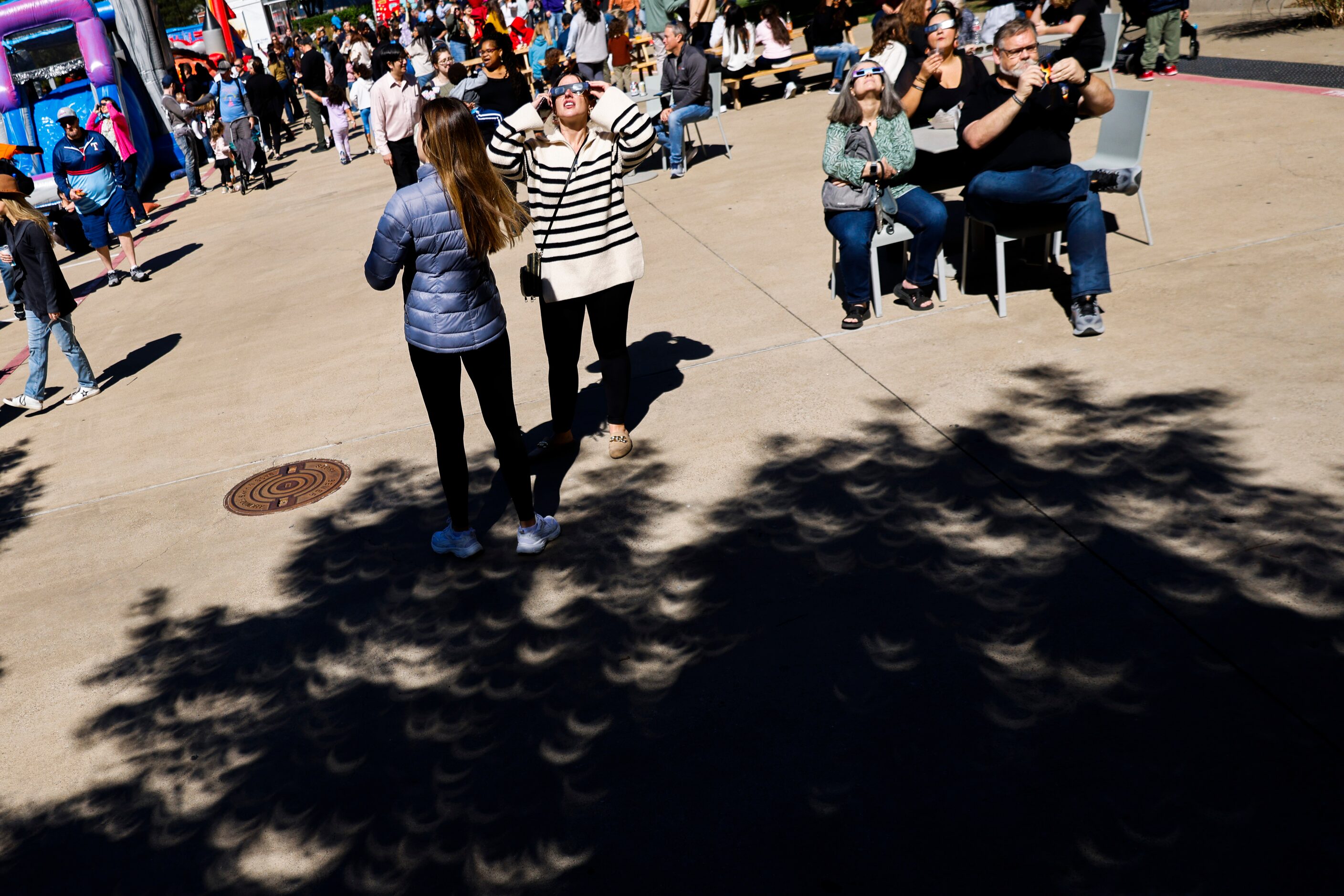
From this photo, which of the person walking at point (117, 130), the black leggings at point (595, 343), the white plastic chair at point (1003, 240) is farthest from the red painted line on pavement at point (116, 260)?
the white plastic chair at point (1003, 240)

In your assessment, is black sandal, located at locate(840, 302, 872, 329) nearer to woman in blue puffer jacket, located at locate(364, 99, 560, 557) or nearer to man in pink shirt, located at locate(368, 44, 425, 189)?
woman in blue puffer jacket, located at locate(364, 99, 560, 557)

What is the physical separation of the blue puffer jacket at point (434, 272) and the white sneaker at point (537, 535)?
0.95 m

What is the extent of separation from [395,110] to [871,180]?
6.51m

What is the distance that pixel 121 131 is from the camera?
1708cm

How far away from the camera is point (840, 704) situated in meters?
3.59

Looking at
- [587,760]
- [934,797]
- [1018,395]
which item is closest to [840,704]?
[934,797]

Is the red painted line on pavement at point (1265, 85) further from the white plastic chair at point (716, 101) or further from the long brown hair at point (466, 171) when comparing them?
the long brown hair at point (466, 171)

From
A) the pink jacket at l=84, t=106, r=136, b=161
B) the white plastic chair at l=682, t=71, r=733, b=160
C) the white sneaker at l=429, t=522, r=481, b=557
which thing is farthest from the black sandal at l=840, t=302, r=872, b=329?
the pink jacket at l=84, t=106, r=136, b=161

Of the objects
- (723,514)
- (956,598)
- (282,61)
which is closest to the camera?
(956,598)

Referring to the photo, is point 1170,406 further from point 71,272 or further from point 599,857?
point 71,272

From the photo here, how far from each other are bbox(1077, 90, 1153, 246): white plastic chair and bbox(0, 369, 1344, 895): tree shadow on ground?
2869 mm

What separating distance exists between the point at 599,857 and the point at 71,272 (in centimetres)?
1299

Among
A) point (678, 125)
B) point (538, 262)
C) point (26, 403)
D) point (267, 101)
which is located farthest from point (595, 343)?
point (267, 101)

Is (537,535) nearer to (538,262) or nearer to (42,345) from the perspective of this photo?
(538,262)
